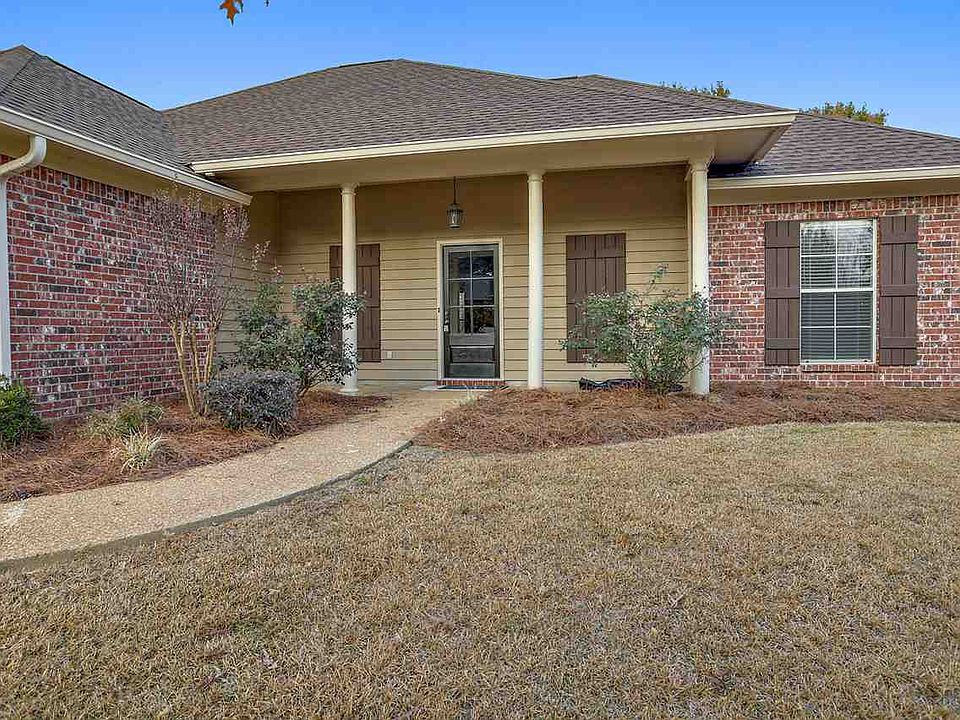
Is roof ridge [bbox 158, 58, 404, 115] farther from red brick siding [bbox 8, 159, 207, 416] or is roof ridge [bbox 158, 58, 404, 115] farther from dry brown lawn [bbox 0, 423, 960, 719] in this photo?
dry brown lawn [bbox 0, 423, 960, 719]

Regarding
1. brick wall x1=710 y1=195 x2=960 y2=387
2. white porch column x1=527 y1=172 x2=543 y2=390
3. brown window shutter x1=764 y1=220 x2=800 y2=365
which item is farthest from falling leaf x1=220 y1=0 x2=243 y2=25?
brown window shutter x1=764 y1=220 x2=800 y2=365

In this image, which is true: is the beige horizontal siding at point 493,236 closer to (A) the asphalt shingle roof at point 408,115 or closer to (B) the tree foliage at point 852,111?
(A) the asphalt shingle roof at point 408,115

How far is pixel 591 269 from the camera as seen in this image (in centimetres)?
877

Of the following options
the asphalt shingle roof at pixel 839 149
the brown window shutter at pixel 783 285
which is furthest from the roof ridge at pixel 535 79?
the brown window shutter at pixel 783 285

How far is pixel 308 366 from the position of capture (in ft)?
22.4

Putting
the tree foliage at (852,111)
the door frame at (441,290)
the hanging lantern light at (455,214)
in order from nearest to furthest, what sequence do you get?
the hanging lantern light at (455,214) < the door frame at (441,290) < the tree foliage at (852,111)

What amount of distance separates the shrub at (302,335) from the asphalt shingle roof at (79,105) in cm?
199

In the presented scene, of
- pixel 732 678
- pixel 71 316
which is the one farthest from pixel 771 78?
pixel 732 678

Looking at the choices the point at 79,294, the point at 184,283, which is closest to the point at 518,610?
the point at 184,283

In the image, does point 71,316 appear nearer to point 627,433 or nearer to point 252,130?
point 252,130

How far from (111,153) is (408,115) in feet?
11.5

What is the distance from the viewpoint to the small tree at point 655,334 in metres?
6.40

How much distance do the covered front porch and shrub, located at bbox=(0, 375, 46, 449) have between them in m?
3.61

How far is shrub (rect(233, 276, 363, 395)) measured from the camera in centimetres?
669
